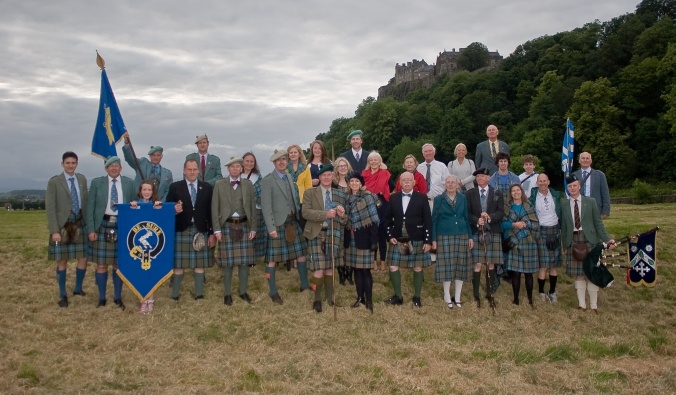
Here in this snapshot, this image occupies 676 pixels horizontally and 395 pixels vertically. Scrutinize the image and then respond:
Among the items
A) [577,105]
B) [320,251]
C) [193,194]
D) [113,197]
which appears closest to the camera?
[320,251]

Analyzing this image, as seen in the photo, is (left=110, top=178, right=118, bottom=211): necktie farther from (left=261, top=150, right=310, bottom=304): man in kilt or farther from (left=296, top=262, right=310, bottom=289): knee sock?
(left=296, top=262, right=310, bottom=289): knee sock

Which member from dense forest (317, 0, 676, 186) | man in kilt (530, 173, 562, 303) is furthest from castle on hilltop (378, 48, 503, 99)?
man in kilt (530, 173, 562, 303)

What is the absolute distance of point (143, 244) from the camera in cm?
789

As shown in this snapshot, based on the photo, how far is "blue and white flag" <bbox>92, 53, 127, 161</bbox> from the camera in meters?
8.88

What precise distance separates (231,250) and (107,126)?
3022 millimetres

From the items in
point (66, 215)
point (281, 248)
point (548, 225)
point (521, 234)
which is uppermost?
point (66, 215)

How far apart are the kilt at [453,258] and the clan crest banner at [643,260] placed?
259 centimetres

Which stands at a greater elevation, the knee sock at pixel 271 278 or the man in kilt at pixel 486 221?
the man in kilt at pixel 486 221

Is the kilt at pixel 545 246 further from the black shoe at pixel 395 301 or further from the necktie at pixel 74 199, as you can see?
the necktie at pixel 74 199

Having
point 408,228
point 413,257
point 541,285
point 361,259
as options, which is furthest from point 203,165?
point 541,285

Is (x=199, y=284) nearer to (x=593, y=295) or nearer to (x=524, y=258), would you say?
(x=524, y=258)

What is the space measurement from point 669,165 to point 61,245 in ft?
148

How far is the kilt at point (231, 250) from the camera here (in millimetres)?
8266

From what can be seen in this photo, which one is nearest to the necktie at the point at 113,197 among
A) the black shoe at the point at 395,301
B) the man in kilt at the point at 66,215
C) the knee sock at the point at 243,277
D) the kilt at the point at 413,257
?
the man in kilt at the point at 66,215
